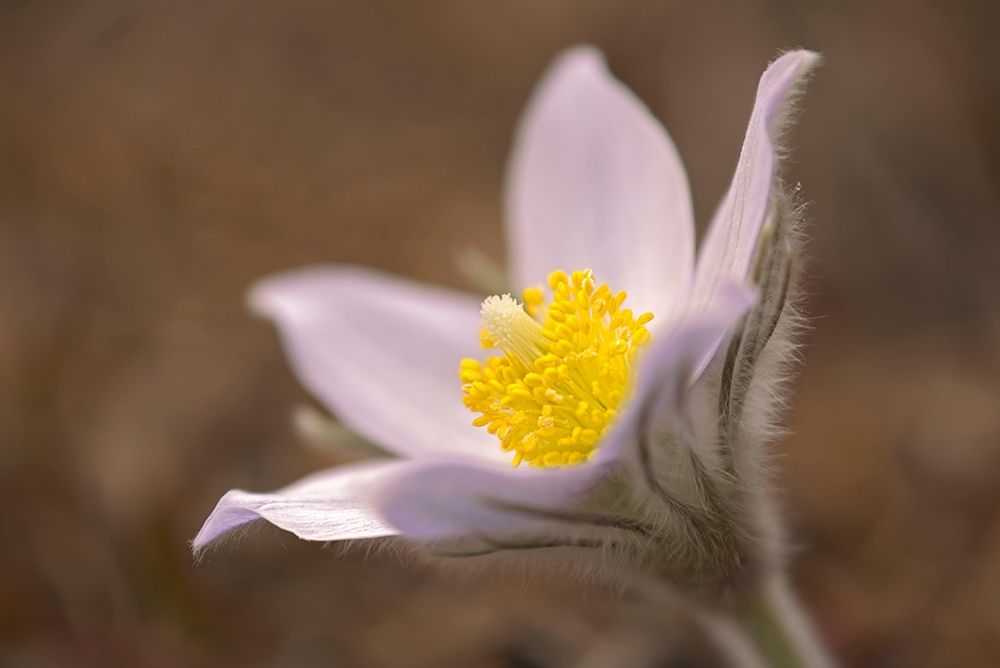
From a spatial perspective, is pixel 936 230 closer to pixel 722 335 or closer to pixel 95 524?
pixel 722 335

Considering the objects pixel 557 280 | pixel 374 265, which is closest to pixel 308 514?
pixel 557 280

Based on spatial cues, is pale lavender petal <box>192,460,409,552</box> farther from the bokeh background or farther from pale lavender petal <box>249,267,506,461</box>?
the bokeh background

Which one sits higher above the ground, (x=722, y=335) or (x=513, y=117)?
(x=513, y=117)

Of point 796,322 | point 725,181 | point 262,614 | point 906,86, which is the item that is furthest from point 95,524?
point 906,86

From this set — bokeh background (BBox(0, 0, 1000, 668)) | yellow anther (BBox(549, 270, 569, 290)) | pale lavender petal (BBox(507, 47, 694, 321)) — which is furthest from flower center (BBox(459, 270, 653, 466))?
bokeh background (BBox(0, 0, 1000, 668))

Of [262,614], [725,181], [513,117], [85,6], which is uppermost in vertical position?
[85,6]

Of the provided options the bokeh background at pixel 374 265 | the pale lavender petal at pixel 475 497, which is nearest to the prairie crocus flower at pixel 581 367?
the pale lavender petal at pixel 475 497

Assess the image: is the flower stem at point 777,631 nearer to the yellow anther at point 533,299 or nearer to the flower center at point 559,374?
the flower center at point 559,374

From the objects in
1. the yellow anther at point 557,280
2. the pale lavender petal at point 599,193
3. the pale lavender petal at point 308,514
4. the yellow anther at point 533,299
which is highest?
the pale lavender petal at point 599,193
